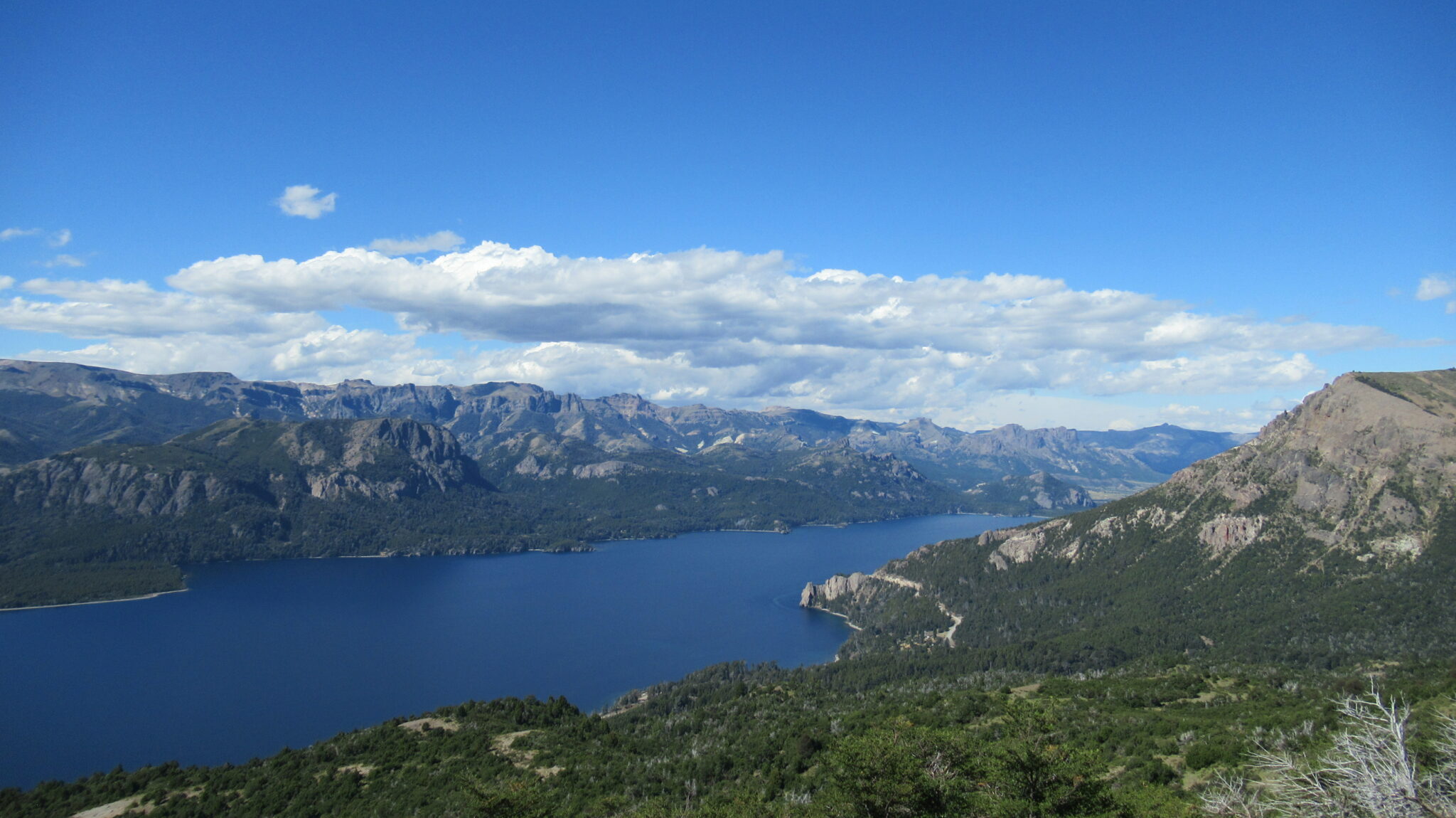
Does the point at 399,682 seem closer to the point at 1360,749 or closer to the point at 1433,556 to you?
the point at 1360,749

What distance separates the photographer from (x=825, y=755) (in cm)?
6862

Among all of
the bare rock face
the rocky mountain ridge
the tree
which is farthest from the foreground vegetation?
the bare rock face

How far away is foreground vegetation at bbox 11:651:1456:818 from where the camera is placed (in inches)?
1457

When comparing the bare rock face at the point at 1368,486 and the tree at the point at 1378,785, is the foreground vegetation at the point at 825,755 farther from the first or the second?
the bare rock face at the point at 1368,486

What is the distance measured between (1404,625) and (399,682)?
20428 centimetres

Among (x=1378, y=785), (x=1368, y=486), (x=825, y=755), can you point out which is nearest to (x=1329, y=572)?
(x=1368, y=486)

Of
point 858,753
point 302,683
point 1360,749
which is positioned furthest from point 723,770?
point 302,683

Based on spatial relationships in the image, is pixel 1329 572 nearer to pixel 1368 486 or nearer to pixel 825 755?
pixel 1368 486

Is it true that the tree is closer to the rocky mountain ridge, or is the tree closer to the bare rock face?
the rocky mountain ridge

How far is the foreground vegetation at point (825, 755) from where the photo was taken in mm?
37000

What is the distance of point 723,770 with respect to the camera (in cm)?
7525

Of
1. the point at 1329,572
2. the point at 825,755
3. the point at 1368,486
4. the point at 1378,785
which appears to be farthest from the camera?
the point at 1368,486

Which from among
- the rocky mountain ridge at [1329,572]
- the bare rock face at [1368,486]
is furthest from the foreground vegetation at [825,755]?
the bare rock face at [1368,486]

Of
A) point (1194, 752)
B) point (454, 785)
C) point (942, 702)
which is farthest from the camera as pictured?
point (942, 702)
